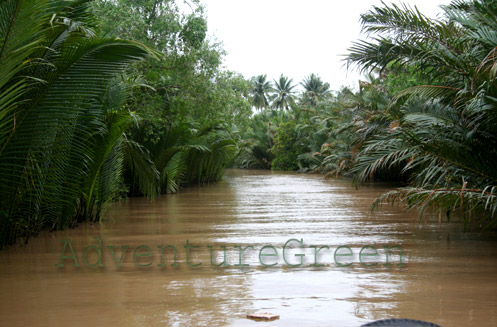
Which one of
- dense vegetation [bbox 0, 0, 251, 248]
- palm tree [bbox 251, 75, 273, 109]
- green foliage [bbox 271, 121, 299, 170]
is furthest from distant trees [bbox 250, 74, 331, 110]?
dense vegetation [bbox 0, 0, 251, 248]

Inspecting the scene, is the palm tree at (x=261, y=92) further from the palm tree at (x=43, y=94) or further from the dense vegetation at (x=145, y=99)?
the palm tree at (x=43, y=94)

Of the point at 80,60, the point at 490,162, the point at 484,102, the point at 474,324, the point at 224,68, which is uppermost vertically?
the point at 224,68

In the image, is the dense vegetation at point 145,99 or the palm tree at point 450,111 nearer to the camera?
the dense vegetation at point 145,99

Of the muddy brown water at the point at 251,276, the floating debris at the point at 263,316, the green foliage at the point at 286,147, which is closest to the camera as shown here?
the floating debris at the point at 263,316

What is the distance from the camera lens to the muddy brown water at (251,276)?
4.23 metres

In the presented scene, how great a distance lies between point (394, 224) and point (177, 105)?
7025mm

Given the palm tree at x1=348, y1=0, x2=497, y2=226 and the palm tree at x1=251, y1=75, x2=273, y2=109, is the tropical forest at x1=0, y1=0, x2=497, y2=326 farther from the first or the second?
the palm tree at x1=251, y1=75, x2=273, y2=109

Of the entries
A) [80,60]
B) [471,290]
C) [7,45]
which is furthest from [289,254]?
[7,45]

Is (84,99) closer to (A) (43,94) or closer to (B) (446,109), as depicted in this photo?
(A) (43,94)

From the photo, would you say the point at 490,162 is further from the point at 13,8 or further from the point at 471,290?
the point at 13,8

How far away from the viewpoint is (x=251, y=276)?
546 centimetres

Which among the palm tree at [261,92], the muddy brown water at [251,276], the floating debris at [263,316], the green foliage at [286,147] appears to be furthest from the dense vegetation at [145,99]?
the palm tree at [261,92]

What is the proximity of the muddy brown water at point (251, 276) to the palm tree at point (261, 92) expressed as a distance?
2408 inches

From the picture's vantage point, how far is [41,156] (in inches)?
277
